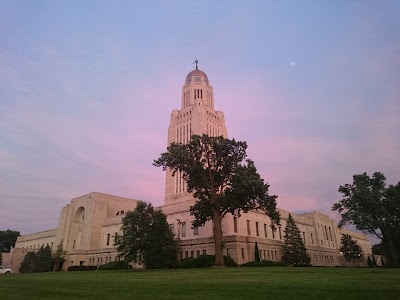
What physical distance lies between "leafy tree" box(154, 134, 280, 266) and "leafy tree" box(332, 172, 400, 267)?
566 inches

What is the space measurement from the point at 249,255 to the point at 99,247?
39.4m

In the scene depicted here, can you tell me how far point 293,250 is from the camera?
51.9 metres

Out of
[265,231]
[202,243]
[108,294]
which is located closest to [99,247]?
[202,243]

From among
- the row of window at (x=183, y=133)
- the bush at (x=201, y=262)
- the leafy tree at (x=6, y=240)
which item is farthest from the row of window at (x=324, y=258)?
the leafy tree at (x=6, y=240)

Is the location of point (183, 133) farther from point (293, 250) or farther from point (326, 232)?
point (326, 232)

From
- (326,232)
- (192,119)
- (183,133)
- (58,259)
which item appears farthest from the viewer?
(183,133)

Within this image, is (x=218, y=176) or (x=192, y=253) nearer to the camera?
(x=218, y=176)

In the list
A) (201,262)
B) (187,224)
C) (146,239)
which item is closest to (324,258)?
(187,224)

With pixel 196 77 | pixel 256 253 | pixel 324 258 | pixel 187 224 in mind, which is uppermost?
pixel 196 77

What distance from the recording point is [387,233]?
144 feet

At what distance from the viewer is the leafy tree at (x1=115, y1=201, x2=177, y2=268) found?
1565 inches

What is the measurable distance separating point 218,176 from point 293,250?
76.1 ft

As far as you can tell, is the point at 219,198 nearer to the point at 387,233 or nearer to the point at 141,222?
the point at 141,222

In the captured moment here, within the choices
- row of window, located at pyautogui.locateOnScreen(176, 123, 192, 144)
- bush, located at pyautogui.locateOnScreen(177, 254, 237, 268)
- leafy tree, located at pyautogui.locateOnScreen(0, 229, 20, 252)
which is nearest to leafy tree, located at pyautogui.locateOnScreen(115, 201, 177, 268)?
bush, located at pyautogui.locateOnScreen(177, 254, 237, 268)
